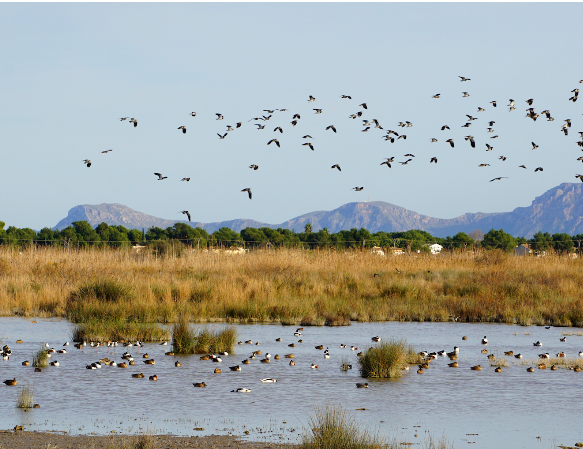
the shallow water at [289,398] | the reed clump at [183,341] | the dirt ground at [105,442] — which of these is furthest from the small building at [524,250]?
the dirt ground at [105,442]

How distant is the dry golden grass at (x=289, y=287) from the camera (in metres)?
24.9

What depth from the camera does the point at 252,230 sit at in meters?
77.0

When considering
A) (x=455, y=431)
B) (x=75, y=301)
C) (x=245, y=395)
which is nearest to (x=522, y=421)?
(x=455, y=431)

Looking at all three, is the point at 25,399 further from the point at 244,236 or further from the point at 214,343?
the point at 244,236

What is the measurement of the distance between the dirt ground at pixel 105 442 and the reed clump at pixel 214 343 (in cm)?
788

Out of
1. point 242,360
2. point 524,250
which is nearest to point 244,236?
point 524,250

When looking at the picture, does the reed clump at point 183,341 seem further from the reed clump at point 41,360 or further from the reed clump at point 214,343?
the reed clump at point 41,360

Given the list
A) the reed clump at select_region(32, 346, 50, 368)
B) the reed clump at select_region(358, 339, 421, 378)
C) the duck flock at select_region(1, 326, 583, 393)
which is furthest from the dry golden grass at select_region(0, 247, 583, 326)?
the reed clump at select_region(358, 339, 421, 378)

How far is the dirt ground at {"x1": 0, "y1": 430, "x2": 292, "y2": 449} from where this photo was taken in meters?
8.79

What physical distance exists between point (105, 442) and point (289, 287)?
66.6 ft

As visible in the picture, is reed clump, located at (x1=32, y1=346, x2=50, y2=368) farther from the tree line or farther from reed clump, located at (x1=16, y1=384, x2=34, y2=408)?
the tree line

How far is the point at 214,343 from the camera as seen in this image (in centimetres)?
1773

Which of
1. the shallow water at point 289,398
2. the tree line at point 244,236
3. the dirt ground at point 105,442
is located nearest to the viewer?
the dirt ground at point 105,442

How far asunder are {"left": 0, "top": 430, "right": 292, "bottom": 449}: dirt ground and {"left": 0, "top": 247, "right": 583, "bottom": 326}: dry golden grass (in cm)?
1195
